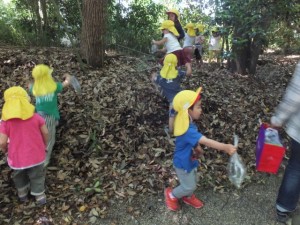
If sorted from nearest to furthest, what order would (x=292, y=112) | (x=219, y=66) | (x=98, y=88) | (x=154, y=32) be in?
(x=292, y=112) → (x=98, y=88) → (x=219, y=66) → (x=154, y=32)

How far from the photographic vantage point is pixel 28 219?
3.31 m

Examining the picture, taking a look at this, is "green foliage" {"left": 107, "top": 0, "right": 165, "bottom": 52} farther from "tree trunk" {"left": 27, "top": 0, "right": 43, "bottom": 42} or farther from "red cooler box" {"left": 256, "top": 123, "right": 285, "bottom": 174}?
"red cooler box" {"left": 256, "top": 123, "right": 285, "bottom": 174}

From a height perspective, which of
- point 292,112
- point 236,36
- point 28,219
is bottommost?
point 28,219

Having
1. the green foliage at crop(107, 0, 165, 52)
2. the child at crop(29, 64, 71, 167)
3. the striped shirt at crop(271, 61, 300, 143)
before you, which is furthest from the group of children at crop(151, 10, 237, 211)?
the green foliage at crop(107, 0, 165, 52)

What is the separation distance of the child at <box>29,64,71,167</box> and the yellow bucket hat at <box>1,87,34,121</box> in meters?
0.66

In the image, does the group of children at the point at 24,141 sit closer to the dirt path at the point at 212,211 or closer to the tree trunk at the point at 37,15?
the dirt path at the point at 212,211

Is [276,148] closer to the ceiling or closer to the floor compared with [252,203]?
closer to the ceiling

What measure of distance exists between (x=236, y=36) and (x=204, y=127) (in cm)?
189

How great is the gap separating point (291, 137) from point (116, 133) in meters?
2.33

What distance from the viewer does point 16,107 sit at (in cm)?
315

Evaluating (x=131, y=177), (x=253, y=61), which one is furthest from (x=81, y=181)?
(x=253, y=61)

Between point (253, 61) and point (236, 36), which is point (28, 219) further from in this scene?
point (253, 61)

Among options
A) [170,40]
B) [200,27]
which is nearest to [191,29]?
[200,27]

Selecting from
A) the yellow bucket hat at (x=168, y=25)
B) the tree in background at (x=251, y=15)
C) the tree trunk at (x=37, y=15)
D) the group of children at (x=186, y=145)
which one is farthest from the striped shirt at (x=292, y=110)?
the tree trunk at (x=37, y=15)
